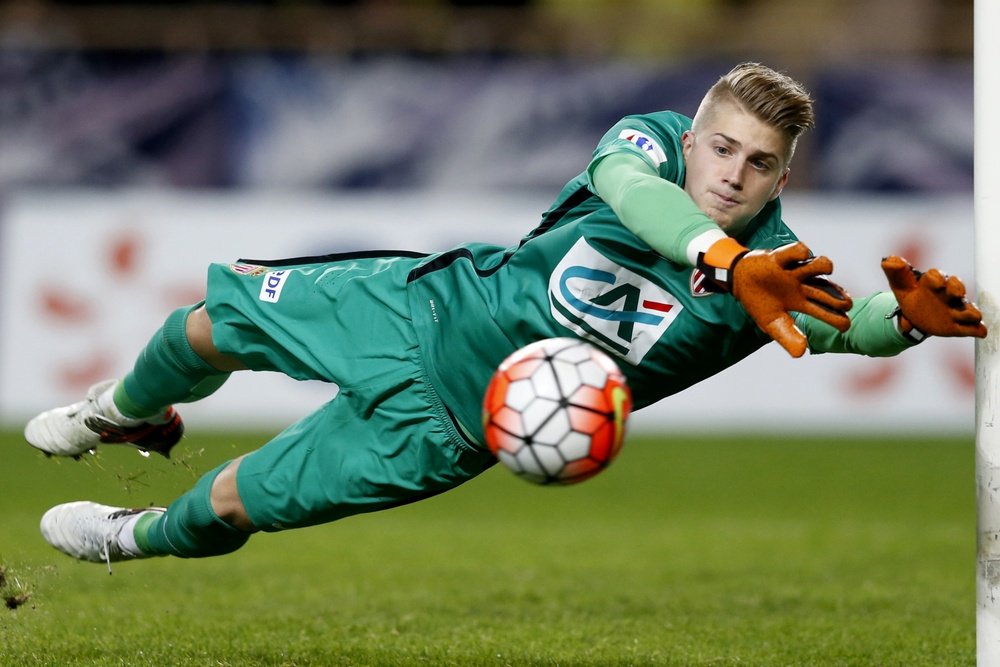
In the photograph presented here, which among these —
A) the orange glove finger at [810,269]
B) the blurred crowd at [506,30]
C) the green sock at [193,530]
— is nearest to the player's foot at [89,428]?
the green sock at [193,530]

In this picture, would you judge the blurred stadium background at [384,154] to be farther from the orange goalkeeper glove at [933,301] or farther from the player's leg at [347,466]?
the orange goalkeeper glove at [933,301]

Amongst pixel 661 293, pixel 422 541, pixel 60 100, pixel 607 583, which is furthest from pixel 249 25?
pixel 661 293

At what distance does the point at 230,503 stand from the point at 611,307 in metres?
1.45

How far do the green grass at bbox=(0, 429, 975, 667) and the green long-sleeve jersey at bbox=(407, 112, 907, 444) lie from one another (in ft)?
3.69

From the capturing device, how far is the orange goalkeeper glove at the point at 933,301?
365 centimetres

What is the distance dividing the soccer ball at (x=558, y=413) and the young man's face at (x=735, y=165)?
58cm

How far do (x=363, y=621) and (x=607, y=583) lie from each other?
1.60m

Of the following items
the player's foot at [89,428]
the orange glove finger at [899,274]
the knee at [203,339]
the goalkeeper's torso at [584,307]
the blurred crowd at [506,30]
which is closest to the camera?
the orange glove finger at [899,274]

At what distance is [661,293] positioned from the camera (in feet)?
13.8

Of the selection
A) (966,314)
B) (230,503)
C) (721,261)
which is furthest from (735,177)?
(230,503)

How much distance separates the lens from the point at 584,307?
4223 mm

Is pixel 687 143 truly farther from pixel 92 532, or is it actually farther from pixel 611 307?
pixel 92 532

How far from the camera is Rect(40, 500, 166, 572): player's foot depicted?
490 cm

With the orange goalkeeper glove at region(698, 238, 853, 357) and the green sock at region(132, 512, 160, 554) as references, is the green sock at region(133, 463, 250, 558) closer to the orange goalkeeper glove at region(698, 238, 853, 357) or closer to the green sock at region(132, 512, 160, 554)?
the green sock at region(132, 512, 160, 554)
